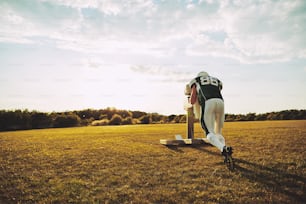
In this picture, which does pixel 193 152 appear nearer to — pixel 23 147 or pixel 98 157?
pixel 98 157

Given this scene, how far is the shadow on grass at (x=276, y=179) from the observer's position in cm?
541

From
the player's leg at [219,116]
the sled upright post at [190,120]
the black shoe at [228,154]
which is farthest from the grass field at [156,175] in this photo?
the sled upright post at [190,120]

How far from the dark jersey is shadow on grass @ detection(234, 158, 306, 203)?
200 centimetres

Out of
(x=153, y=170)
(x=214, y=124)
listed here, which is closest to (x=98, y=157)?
(x=153, y=170)

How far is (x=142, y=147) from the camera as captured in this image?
10648mm

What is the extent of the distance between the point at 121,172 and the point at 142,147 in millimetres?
3517

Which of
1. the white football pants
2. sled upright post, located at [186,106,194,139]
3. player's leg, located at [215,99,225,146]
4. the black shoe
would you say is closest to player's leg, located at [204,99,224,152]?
the white football pants

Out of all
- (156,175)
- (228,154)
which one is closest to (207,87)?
(228,154)

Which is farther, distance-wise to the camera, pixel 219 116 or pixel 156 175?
pixel 219 116

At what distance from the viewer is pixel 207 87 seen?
805 centimetres

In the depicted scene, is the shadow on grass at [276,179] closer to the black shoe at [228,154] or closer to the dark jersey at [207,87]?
the black shoe at [228,154]

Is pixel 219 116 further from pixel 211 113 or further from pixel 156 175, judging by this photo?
pixel 156 175

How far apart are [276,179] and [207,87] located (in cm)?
308

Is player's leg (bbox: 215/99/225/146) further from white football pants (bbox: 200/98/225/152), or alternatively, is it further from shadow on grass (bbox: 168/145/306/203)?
shadow on grass (bbox: 168/145/306/203)
